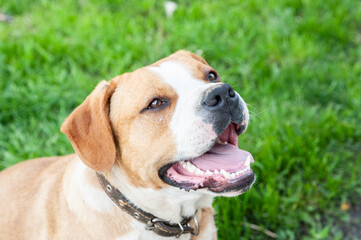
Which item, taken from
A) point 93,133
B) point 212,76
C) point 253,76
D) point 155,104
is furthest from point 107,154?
point 253,76

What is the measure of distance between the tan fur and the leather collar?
6 cm

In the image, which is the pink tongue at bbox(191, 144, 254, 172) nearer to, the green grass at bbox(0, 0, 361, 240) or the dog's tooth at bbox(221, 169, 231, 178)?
the dog's tooth at bbox(221, 169, 231, 178)

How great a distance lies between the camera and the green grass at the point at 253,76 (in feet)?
13.0

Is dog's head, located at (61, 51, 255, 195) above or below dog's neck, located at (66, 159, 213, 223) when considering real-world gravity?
above

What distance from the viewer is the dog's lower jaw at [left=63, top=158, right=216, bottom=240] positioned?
275 cm

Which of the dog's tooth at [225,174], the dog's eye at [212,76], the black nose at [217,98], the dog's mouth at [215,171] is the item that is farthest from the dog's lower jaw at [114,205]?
the dog's eye at [212,76]

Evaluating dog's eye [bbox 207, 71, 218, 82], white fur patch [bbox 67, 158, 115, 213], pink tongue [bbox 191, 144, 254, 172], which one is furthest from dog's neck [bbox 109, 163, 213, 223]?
dog's eye [bbox 207, 71, 218, 82]

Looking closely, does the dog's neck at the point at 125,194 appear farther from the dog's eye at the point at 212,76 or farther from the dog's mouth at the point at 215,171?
the dog's eye at the point at 212,76

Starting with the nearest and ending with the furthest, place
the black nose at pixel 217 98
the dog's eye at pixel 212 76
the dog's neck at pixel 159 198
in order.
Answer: the black nose at pixel 217 98 < the dog's neck at pixel 159 198 < the dog's eye at pixel 212 76

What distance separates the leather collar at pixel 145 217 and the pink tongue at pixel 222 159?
1.61 ft

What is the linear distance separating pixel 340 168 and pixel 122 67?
2806 millimetres

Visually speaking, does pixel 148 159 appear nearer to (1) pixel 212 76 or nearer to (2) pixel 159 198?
(2) pixel 159 198

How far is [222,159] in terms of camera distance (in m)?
2.75

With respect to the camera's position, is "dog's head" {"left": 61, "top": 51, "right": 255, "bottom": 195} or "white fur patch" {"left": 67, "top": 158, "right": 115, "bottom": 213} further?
"white fur patch" {"left": 67, "top": 158, "right": 115, "bottom": 213}
